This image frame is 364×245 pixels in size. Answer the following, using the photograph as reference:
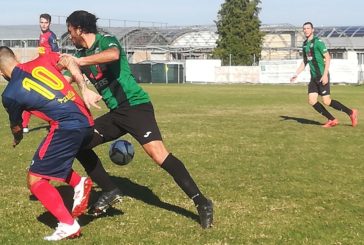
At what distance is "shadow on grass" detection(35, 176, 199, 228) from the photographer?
234 inches

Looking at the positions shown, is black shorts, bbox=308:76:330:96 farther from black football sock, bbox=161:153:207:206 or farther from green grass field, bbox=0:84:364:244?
black football sock, bbox=161:153:207:206

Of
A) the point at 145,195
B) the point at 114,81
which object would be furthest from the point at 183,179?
the point at 145,195

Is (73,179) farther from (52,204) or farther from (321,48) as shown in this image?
(321,48)

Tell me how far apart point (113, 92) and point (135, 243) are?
1542mm

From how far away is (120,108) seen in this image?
5.86 m

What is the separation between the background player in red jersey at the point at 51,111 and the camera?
5098 mm

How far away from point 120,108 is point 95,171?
0.75m

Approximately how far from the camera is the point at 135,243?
16.8ft

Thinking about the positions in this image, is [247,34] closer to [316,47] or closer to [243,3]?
[243,3]

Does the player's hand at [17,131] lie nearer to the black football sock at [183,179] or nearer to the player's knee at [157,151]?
the player's knee at [157,151]

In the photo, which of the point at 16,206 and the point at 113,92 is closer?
the point at 113,92

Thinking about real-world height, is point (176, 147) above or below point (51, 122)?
below

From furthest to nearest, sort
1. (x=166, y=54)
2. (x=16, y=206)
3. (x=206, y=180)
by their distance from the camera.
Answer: (x=166, y=54), (x=206, y=180), (x=16, y=206)

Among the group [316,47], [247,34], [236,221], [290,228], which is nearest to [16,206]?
[236,221]
